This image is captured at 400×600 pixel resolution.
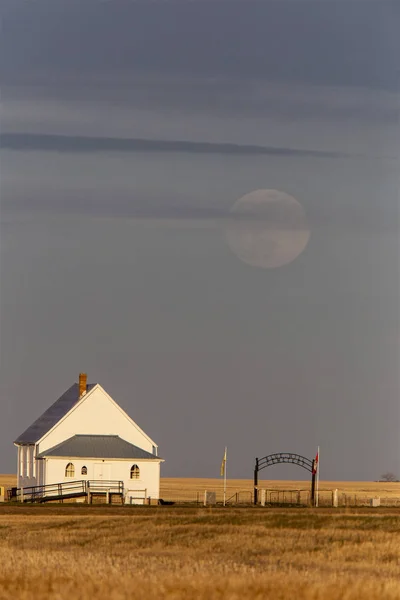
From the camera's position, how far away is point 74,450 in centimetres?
8088

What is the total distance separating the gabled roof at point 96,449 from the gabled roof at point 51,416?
1.99 meters

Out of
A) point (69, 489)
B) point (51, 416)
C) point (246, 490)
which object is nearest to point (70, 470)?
point (69, 489)

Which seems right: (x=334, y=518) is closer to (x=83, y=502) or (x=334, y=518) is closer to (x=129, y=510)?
(x=129, y=510)

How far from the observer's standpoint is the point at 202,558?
29.2m

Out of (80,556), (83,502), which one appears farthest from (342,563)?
(83,502)

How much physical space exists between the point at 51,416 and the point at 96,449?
6164 millimetres

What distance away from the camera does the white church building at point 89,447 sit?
80062mm

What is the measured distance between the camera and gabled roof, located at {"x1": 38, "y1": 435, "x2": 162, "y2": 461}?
80.4 m

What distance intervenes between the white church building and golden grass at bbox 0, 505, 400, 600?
2790 cm

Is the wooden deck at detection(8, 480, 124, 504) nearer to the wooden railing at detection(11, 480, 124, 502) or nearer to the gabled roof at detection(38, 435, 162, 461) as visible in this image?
the wooden railing at detection(11, 480, 124, 502)

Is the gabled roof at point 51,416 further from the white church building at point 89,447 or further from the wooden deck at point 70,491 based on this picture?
the wooden deck at point 70,491

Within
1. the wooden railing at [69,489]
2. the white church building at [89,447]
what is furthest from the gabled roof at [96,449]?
the wooden railing at [69,489]

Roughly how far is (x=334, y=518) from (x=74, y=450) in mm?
39160

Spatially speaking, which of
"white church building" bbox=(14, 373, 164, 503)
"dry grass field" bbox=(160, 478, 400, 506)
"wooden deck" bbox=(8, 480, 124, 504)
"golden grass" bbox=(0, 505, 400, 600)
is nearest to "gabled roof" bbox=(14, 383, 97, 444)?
"white church building" bbox=(14, 373, 164, 503)
